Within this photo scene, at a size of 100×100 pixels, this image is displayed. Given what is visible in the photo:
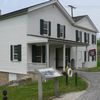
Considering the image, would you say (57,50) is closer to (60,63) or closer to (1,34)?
(60,63)

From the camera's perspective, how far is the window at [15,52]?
25.6 m

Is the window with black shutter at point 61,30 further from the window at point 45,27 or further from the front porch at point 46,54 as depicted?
the window at point 45,27

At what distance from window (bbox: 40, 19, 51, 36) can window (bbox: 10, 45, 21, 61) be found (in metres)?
2.62

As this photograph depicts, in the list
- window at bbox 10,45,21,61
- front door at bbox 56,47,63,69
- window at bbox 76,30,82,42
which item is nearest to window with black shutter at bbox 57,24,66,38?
front door at bbox 56,47,63,69

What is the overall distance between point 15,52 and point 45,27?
3.73m

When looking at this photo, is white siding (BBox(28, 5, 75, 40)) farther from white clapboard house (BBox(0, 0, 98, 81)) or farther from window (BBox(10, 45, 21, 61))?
window (BBox(10, 45, 21, 61))

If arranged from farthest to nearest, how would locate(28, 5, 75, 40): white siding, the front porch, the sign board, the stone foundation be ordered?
the stone foundation
locate(28, 5, 75, 40): white siding
the front porch
the sign board

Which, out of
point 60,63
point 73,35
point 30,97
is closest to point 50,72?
point 30,97

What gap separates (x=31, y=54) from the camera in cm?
2581

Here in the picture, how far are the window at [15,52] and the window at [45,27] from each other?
2.62 m

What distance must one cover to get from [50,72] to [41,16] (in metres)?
14.1

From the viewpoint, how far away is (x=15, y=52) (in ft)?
86.0

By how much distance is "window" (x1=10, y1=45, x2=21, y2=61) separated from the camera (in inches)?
1008

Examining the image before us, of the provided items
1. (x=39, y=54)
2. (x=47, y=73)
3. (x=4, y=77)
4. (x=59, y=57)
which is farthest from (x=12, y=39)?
(x=47, y=73)
